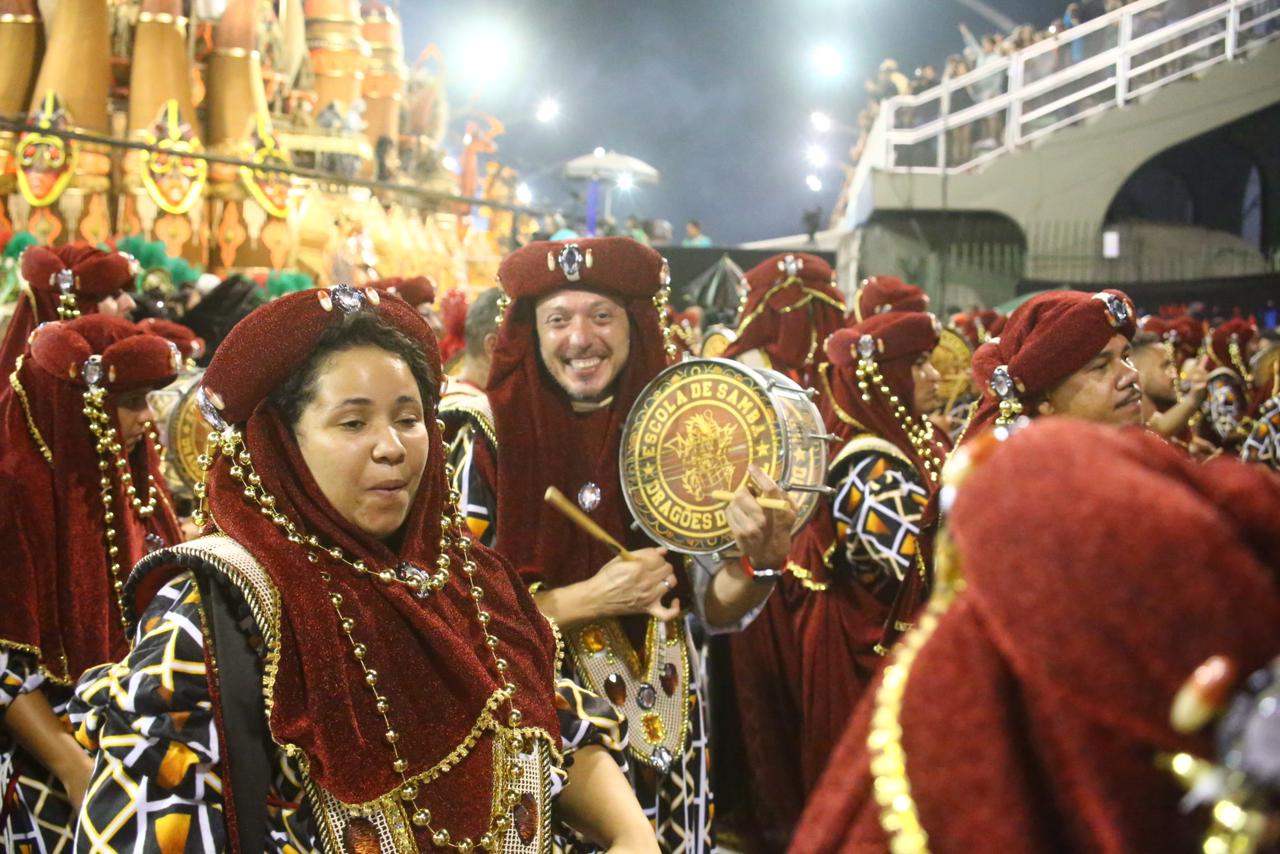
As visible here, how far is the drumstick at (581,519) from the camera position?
2.87 m

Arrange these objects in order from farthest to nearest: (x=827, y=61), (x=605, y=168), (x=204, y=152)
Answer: (x=827, y=61), (x=605, y=168), (x=204, y=152)

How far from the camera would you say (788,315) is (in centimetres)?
688

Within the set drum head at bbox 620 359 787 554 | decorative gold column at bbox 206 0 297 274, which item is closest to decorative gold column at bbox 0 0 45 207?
decorative gold column at bbox 206 0 297 274

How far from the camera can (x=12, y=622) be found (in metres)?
3.13

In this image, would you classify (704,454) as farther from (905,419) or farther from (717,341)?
(717,341)

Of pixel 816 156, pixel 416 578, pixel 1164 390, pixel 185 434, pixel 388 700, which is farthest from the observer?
pixel 816 156

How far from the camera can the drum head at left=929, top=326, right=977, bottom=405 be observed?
7723mm

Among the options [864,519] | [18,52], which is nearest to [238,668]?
[864,519]

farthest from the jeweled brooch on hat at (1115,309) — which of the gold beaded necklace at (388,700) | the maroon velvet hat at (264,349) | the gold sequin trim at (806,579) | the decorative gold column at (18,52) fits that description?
the decorative gold column at (18,52)

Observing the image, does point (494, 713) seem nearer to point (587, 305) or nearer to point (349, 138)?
point (587, 305)

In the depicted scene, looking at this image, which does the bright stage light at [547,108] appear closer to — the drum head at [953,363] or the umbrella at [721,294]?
the umbrella at [721,294]

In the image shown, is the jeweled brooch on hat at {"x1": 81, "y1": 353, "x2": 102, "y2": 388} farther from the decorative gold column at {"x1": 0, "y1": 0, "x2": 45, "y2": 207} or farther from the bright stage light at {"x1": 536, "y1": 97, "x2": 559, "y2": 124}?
the bright stage light at {"x1": 536, "y1": 97, "x2": 559, "y2": 124}

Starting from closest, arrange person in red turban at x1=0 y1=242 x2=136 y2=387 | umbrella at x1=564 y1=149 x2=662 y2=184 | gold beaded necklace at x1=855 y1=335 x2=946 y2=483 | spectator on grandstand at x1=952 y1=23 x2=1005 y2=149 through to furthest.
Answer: person in red turban at x1=0 y1=242 x2=136 y2=387, gold beaded necklace at x1=855 y1=335 x2=946 y2=483, spectator on grandstand at x1=952 y1=23 x2=1005 y2=149, umbrella at x1=564 y1=149 x2=662 y2=184

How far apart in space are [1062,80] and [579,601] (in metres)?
15.5
